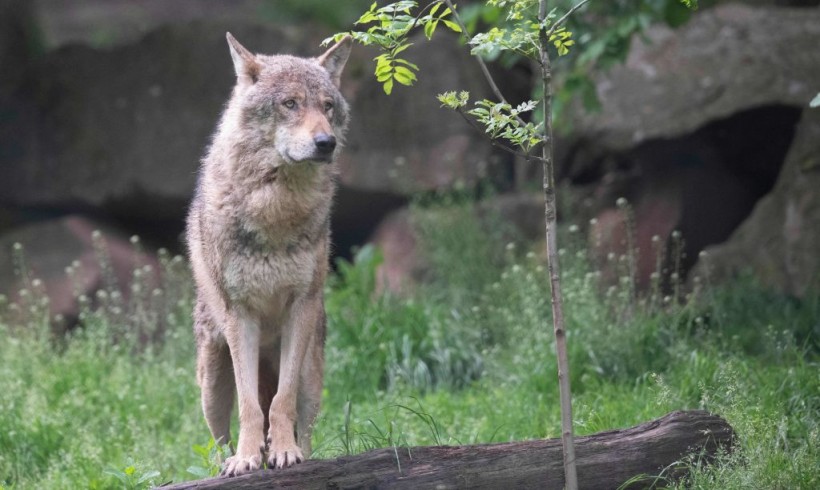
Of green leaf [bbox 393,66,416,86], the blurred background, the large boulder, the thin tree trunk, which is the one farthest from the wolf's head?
the large boulder

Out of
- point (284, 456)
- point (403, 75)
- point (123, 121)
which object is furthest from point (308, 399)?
point (123, 121)

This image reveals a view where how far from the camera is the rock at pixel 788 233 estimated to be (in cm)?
824

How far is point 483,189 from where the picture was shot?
1021 centimetres

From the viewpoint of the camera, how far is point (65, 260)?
1000 centimetres

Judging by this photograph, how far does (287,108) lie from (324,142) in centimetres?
33

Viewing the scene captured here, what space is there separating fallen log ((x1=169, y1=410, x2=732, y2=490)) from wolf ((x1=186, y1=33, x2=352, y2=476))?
528mm

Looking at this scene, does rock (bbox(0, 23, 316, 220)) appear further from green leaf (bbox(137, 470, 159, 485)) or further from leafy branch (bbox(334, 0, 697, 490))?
leafy branch (bbox(334, 0, 697, 490))

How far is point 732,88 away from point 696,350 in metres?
3.70

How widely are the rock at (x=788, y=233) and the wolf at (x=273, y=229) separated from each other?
424 centimetres

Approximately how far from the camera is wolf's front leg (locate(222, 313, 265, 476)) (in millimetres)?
4500

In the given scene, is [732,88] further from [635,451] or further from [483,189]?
[635,451]

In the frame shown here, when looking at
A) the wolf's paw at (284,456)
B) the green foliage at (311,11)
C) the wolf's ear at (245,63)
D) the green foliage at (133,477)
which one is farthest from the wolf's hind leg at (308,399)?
the green foliage at (311,11)

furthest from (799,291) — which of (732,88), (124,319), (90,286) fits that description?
(90,286)

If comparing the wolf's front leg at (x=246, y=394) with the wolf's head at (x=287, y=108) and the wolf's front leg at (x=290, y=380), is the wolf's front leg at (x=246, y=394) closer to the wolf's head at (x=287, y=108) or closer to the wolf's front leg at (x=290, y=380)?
the wolf's front leg at (x=290, y=380)
